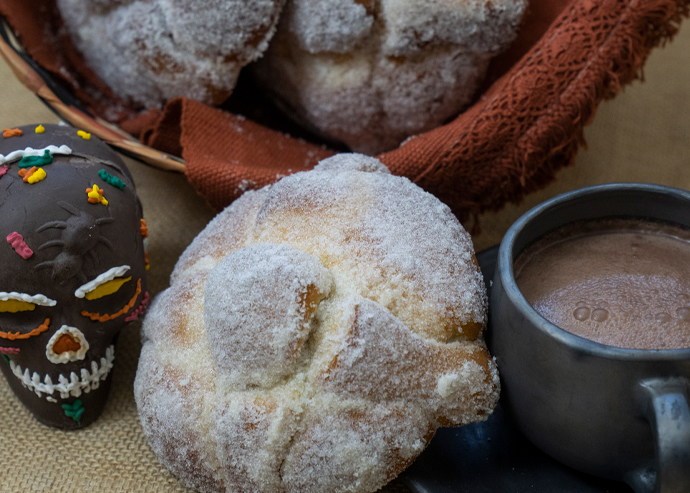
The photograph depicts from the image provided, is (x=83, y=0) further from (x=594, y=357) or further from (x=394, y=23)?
(x=594, y=357)

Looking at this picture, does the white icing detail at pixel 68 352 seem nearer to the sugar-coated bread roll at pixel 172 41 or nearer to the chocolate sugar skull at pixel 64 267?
the chocolate sugar skull at pixel 64 267

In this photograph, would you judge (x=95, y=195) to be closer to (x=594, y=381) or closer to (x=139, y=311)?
(x=139, y=311)

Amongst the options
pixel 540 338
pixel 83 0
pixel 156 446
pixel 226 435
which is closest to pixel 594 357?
pixel 540 338

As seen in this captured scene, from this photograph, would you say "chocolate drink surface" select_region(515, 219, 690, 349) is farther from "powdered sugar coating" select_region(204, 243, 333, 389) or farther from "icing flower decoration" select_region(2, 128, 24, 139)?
"icing flower decoration" select_region(2, 128, 24, 139)

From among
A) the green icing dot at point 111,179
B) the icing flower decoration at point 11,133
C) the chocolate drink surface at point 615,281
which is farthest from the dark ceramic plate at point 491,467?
the icing flower decoration at point 11,133

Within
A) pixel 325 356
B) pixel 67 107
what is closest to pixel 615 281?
pixel 325 356

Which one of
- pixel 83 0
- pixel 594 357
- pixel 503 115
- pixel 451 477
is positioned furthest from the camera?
pixel 83 0

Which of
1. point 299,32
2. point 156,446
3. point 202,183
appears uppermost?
Answer: point 299,32

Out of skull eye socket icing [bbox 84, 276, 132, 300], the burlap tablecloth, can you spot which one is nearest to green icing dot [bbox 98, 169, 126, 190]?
skull eye socket icing [bbox 84, 276, 132, 300]
